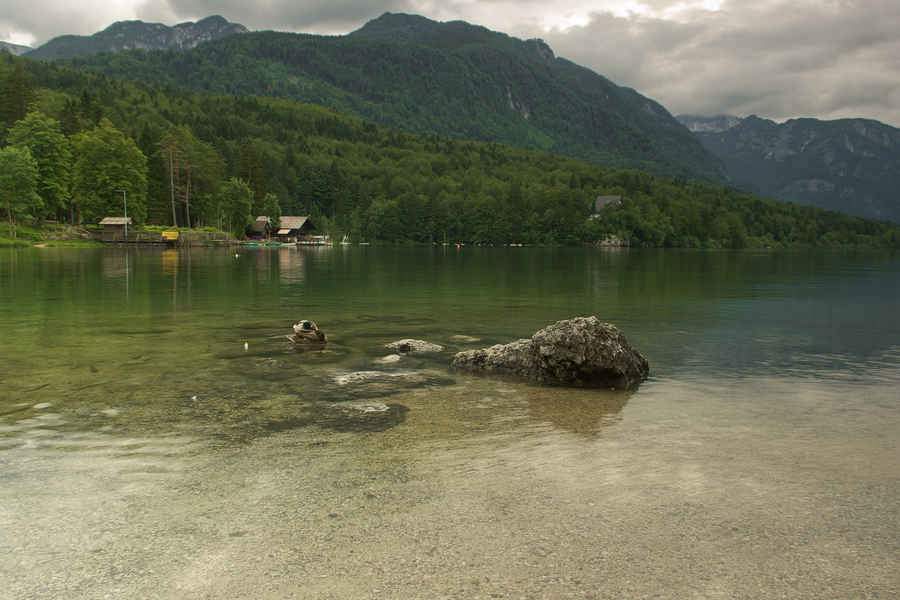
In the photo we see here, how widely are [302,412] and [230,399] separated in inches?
63.2

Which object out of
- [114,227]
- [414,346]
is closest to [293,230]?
[114,227]

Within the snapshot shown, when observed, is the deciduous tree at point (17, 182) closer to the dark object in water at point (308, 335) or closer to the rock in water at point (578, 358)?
the dark object in water at point (308, 335)

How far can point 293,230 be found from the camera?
154625mm

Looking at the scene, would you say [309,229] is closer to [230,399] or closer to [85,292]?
[85,292]

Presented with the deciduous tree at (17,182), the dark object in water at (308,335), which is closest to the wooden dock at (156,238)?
the deciduous tree at (17,182)

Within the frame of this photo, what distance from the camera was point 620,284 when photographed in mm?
38812

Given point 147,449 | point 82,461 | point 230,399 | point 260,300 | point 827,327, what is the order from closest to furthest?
point 82,461 → point 147,449 → point 230,399 → point 827,327 → point 260,300

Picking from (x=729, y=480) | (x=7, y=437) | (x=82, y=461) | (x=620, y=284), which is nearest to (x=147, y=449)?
(x=82, y=461)

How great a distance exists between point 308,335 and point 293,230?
146m

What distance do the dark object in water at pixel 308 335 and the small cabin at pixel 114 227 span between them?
9734cm

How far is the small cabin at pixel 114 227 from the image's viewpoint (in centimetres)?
9788

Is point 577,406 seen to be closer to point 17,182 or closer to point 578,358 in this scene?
point 578,358

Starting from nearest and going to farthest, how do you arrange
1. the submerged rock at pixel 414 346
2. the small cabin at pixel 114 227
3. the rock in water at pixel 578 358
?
the rock in water at pixel 578 358, the submerged rock at pixel 414 346, the small cabin at pixel 114 227

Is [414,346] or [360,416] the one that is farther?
[414,346]
